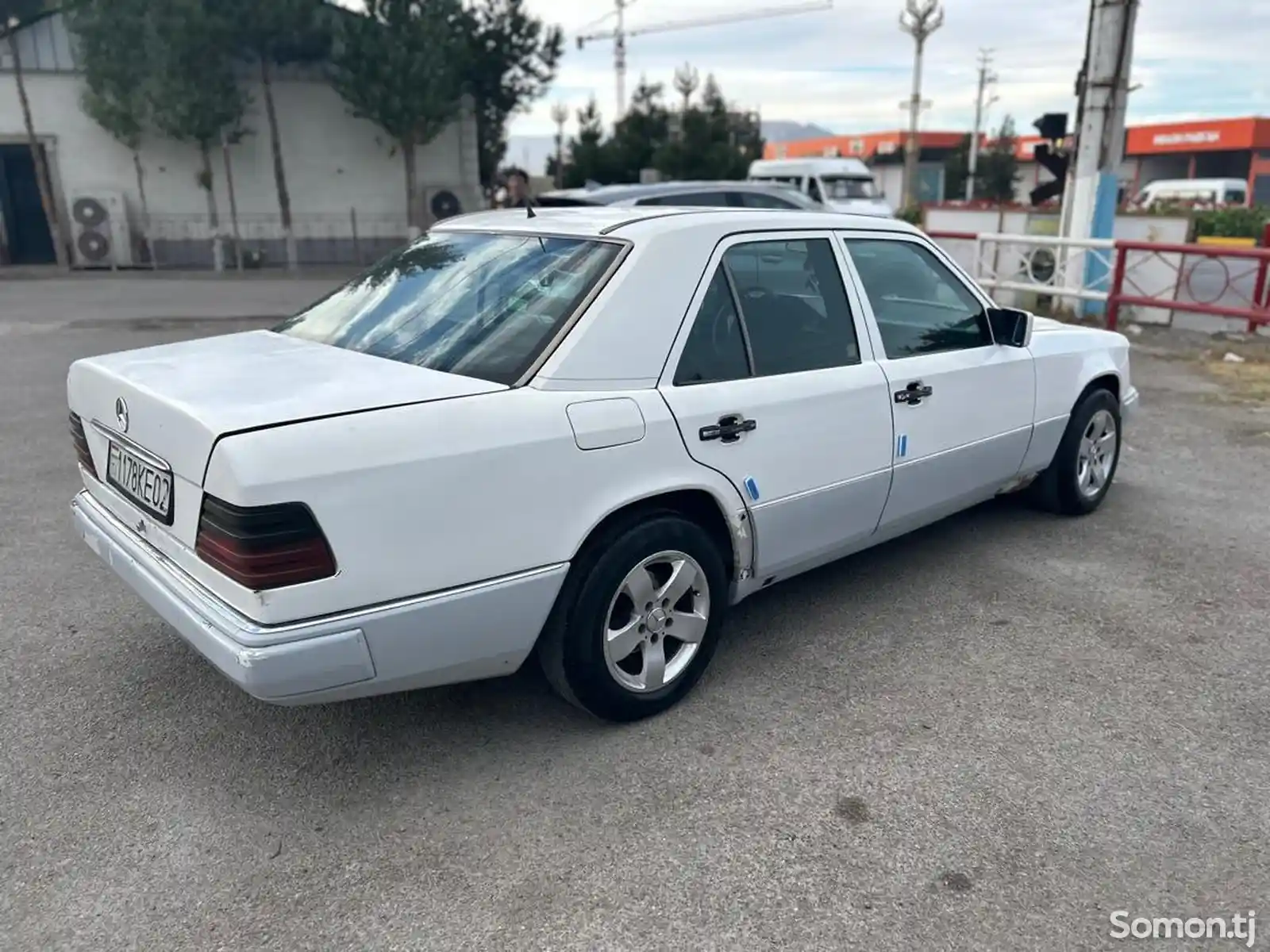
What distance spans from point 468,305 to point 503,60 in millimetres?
24768

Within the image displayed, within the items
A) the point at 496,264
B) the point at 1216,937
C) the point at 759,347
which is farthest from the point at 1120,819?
the point at 496,264

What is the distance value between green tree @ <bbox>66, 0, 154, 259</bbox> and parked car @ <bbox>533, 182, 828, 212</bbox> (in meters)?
13.8

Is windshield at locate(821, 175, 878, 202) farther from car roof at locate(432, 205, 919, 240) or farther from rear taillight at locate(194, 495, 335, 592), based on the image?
rear taillight at locate(194, 495, 335, 592)

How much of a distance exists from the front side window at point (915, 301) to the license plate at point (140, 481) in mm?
2689

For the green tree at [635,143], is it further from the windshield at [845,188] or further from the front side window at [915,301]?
the front side window at [915,301]

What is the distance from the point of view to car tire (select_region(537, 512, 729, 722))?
3.02m

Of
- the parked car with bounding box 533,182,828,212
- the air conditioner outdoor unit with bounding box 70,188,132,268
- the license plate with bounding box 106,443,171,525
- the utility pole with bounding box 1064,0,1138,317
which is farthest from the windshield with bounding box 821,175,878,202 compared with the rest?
the license plate with bounding box 106,443,171,525

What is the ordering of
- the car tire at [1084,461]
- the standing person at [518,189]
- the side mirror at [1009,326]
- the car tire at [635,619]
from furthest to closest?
1. the standing person at [518,189]
2. the car tire at [1084,461]
3. the side mirror at [1009,326]
4. the car tire at [635,619]

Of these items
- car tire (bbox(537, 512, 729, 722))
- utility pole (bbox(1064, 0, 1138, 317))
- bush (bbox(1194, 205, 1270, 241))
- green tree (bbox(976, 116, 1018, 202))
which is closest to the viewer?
car tire (bbox(537, 512, 729, 722))

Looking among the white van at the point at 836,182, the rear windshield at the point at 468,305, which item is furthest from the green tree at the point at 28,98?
the rear windshield at the point at 468,305

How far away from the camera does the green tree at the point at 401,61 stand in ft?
73.5

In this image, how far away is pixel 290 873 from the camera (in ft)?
8.56

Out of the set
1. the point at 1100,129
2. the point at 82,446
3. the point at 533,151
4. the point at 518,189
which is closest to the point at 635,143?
the point at 518,189

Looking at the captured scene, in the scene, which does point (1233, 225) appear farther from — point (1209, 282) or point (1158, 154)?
point (1158, 154)
